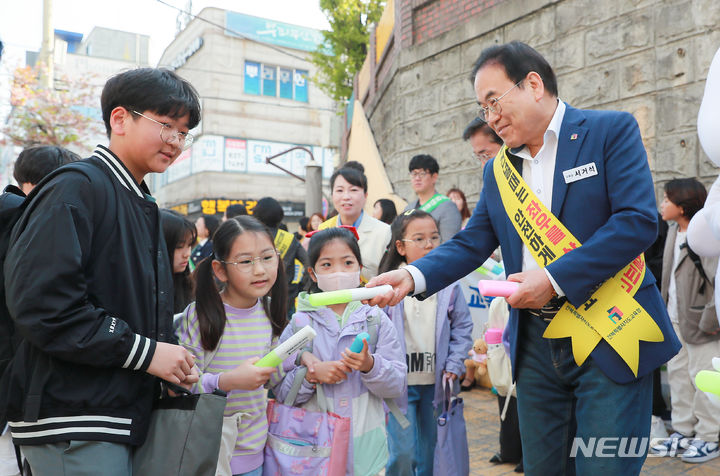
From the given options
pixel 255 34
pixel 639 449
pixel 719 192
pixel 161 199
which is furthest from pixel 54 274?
pixel 161 199

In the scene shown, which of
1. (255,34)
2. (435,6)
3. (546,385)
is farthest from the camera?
(255,34)

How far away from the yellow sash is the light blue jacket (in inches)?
52.5

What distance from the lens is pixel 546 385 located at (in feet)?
7.00

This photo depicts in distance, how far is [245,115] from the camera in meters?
28.2

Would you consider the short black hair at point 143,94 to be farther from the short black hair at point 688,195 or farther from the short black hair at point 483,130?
the short black hair at point 688,195

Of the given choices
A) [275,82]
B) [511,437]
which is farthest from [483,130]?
[275,82]

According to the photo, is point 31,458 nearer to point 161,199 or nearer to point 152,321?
point 152,321

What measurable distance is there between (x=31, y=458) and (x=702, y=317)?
4.29 meters

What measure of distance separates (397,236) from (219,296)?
137 cm

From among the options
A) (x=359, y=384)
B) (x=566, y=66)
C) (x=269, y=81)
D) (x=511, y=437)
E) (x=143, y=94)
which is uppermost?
(x=269, y=81)

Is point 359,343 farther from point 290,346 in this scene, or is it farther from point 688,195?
point 688,195

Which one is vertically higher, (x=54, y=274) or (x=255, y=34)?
(x=255, y=34)

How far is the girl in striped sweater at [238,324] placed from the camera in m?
2.57

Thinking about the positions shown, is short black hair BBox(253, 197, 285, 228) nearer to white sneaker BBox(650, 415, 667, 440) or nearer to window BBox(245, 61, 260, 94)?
white sneaker BBox(650, 415, 667, 440)
